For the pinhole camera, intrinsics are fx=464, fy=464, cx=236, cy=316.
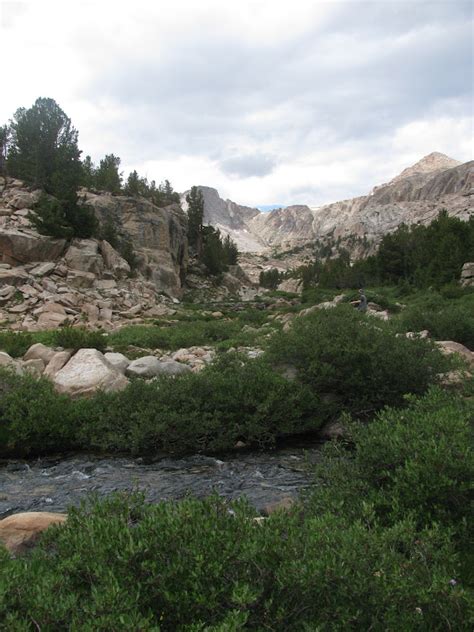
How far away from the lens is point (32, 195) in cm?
3534

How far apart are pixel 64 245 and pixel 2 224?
4.05 m

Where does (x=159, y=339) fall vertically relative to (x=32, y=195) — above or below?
below

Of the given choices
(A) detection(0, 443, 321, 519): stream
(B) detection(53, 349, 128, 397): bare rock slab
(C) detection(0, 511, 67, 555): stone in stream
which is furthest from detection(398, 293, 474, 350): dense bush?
(C) detection(0, 511, 67, 555): stone in stream

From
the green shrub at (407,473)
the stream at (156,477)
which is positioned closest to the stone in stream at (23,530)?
the stream at (156,477)

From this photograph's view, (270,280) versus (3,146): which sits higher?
(3,146)

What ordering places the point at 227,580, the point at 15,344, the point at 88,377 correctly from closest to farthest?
the point at 227,580
the point at 88,377
the point at 15,344

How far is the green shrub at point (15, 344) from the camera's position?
1588cm

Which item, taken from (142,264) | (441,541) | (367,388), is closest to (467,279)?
(142,264)

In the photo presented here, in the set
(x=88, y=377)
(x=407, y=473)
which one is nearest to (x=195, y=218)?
(x=88, y=377)

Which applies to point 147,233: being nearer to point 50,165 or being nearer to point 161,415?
point 50,165

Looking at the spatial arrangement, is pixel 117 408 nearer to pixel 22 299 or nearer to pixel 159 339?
pixel 159 339

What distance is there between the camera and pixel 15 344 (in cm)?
1638

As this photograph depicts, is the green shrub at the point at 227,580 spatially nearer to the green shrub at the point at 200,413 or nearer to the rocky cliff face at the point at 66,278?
the green shrub at the point at 200,413

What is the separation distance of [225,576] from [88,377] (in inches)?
378
